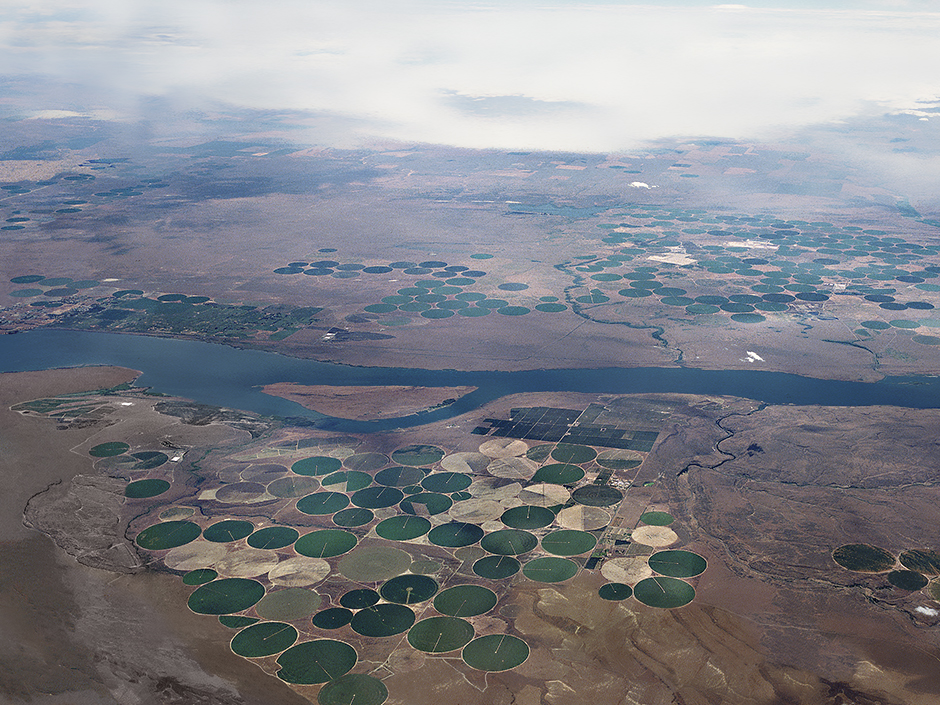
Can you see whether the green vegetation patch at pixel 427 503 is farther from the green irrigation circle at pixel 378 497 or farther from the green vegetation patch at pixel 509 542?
the green vegetation patch at pixel 509 542

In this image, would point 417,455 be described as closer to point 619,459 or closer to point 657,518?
point 619,459

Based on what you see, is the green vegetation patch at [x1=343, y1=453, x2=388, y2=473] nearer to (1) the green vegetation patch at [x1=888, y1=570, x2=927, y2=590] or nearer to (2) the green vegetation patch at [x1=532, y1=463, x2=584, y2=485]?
(2) the green vegetation patch at [x1=532, y1=463, x2=584, y2=485]

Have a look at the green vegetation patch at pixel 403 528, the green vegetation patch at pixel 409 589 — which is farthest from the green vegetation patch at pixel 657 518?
the green vegetation patch at pixel 409 589

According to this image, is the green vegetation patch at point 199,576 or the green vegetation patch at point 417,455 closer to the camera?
the green vegetation patch at point 199,576

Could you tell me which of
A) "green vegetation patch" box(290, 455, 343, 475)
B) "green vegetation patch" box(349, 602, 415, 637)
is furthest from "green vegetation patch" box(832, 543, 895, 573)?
"green vegetation patch" box(290, 455, 343, 475)

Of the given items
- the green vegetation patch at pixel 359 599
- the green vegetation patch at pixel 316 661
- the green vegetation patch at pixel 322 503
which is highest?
the green vegetation patch at pixel 322 503
